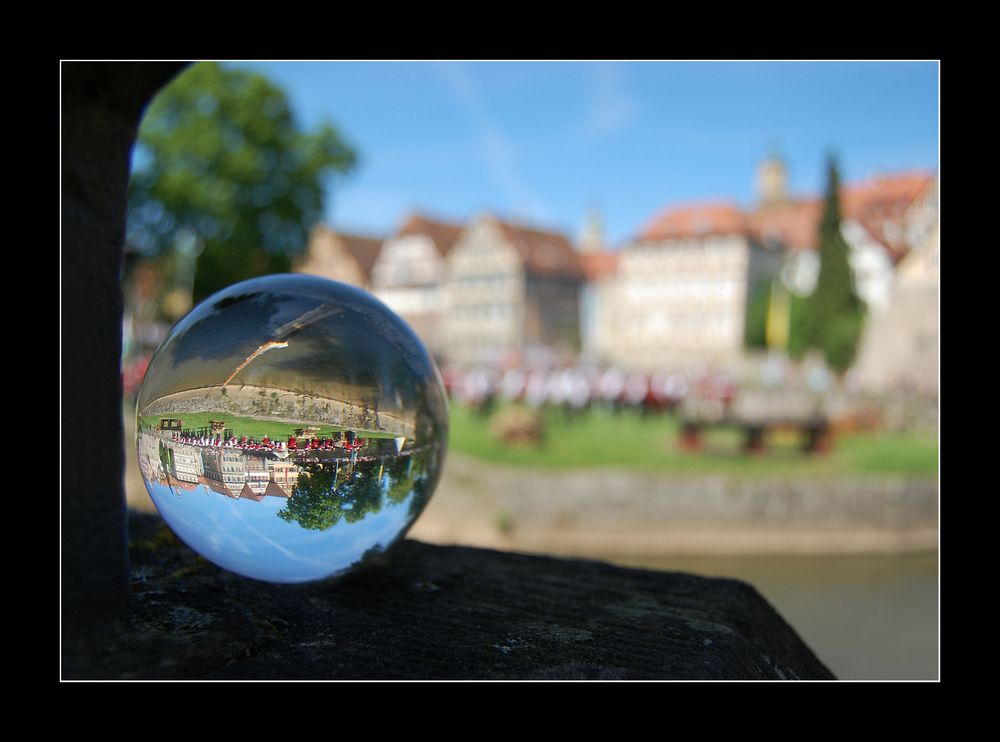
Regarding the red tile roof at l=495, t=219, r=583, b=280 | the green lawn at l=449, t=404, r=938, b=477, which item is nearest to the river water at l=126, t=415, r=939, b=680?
the green lawn at l=449, t=404, r=938, b=477

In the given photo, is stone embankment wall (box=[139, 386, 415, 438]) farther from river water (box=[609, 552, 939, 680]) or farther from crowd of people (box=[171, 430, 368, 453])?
river water (box=[609, 552, 939, 680])

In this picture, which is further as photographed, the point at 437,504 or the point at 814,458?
the point at 814,458

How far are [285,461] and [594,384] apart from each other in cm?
3388

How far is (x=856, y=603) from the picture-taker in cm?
1822

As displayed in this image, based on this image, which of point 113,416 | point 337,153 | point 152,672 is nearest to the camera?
point 152,672

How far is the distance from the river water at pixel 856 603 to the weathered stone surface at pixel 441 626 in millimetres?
7260

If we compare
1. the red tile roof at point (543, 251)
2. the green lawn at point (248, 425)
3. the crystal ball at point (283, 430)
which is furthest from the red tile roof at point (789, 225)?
the green lawn at point (248, 425)

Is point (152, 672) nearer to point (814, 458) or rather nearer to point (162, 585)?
point (162, 585)

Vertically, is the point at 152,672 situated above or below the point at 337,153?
below

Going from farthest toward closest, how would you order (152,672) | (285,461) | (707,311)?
(707,311)
(285,461)
(152,672)

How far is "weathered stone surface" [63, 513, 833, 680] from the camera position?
9.23 feet

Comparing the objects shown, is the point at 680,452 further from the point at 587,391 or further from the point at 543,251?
the point at 543,251

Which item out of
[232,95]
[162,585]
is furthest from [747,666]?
[232,95]

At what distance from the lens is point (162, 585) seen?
350 cm
